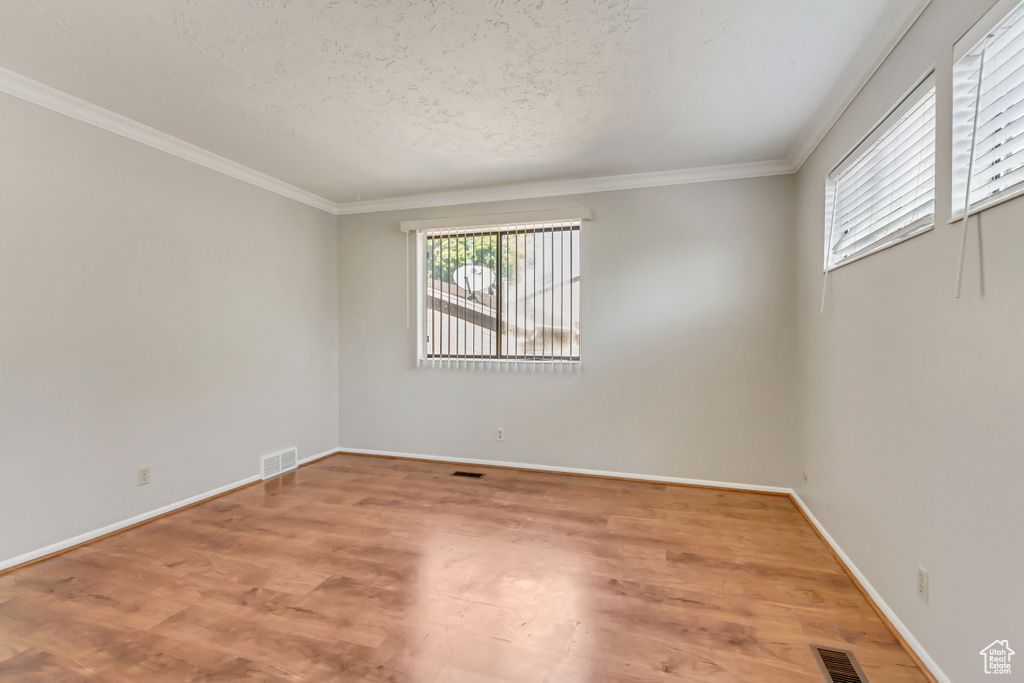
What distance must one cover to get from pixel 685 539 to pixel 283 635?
90.0 inches

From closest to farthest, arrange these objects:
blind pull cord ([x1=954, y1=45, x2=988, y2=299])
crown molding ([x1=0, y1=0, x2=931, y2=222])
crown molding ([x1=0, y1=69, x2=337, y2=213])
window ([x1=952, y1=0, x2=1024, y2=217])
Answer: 1. window ([x1=952, y1=0, x2=1024, y2=217])
2. blind pull cord ([x1=954, y1=45, x2=988, y2=299])
3. crown molding ([x1=0, y1=0, x2=931, y2=222])
4. crown molding ([x1=0, y1=69, x2=337, y2=213])

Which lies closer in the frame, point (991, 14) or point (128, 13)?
point (991, 14)

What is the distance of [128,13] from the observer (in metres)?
2.01

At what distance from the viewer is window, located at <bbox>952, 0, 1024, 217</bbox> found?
1.36 meters

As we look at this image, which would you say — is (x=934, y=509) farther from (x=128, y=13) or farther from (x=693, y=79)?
(x=128, y=13)

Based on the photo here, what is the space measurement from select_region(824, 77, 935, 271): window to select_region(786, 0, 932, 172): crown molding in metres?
0.29

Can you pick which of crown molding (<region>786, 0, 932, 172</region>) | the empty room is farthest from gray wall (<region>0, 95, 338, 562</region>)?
crown molding (<region>786, 0, 932, 172</region>)

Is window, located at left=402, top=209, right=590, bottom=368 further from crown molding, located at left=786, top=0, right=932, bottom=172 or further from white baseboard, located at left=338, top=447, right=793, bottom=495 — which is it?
crown molding, located at left=786, top=0, right=932, bottom=172

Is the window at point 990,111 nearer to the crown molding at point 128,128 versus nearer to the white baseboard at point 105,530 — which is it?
the crown molding at point 128,128

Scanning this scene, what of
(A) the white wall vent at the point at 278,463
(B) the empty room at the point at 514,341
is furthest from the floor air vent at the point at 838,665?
(A) the white wall vent at the point at 278,463

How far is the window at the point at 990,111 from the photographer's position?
1.36 meters

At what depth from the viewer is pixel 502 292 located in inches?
179

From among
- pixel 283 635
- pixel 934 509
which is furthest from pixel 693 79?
pixel 283 635

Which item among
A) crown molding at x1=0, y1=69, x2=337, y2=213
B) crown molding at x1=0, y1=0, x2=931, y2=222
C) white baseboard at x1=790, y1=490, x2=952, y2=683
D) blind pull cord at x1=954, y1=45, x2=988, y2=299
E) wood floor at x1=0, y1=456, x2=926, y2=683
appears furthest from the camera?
crown molding at x1=0, y1=69, x2=337, y2=213
